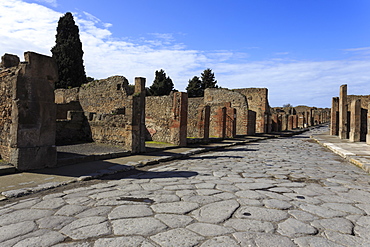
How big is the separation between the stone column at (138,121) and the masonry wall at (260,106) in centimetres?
1614

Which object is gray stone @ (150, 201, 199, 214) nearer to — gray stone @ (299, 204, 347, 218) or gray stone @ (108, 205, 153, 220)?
gray stone @ (108, 205, 153, 220)

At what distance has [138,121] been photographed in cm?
805

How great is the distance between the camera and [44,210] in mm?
3008

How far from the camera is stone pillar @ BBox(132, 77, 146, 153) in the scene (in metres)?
7.94

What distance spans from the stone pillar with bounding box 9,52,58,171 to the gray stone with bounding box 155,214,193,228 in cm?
351

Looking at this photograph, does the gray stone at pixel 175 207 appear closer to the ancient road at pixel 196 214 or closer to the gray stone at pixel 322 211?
the ancient road at pixel 196 214

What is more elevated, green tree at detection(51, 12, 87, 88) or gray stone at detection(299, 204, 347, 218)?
green tree at detection(51, 12, 87, 88)

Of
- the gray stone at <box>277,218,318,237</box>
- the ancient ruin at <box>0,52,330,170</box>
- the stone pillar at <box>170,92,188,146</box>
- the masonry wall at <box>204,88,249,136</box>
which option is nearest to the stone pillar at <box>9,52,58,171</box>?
the ancient ruin at <box>0,52,330,170</box>

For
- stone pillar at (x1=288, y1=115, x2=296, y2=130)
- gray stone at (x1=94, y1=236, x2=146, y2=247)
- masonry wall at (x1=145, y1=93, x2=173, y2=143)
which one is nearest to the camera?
gray stone at (x1=94, y1=236, x2=146, y2=247)

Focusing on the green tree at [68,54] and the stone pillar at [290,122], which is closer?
the green tree at [68,54]

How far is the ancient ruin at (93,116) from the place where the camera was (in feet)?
16.6

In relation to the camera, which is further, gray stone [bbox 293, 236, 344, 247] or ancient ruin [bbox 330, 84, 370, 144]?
ancient ruin [bbox 330, 84, 370, 144]

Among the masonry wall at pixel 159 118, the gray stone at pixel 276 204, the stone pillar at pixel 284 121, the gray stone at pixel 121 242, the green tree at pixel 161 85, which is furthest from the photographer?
the green tree at pixel 161 85

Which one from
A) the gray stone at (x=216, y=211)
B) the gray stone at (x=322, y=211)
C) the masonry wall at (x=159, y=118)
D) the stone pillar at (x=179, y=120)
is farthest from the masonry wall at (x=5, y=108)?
the masonry wall at (x=159, y=118)
